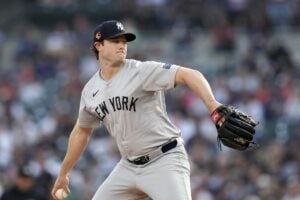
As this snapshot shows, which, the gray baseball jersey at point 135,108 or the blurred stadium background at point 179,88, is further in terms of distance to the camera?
the blurred stadium background at point 179,88

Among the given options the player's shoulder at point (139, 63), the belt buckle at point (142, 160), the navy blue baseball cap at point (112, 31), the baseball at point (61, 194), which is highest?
the navy blue baseball cap at point (112, 31)

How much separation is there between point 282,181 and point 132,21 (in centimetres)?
852

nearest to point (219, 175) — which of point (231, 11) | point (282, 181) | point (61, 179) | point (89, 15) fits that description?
point (282, 181)

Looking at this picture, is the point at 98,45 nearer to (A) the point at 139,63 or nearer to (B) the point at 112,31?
(B) the point at 112,31

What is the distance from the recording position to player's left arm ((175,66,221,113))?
289 inches

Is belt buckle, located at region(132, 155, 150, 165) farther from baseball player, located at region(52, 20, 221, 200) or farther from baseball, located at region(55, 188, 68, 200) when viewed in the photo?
baseball, located at region(55, 188, 68, 200)

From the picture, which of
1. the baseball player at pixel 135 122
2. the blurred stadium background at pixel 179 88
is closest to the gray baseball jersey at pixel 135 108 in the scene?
the baseball player at pixel 135 122

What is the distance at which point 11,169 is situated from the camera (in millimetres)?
14938

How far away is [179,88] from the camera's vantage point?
16609 millimetres

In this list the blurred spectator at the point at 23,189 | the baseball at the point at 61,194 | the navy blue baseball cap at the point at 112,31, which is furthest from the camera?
the blurred spectator at the point at 23,189

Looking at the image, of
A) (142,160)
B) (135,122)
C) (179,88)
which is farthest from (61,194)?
(179,88)

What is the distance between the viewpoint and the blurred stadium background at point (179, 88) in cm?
1348

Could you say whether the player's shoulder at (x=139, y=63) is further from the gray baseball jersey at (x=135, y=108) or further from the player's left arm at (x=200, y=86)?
the player's left arm at (x=200, y=86)

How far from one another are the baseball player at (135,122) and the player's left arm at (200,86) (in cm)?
23
